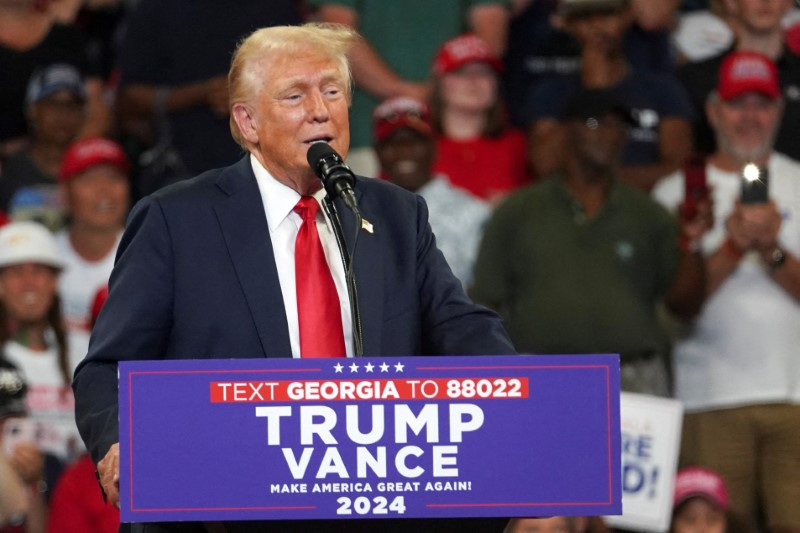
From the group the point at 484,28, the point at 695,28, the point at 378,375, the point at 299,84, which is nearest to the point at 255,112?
the point at 299,84

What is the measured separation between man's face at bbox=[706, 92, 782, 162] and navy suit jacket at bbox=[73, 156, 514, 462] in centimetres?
342

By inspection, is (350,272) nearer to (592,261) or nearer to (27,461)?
(27,461)

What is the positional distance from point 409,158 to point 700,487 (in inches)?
74.1

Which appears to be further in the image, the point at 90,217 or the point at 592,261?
the point at 90,217

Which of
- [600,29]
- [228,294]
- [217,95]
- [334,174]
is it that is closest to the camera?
[334,174]

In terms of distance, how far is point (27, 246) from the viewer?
20.8 ft

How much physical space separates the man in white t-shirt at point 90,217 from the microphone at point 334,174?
3.81 metres

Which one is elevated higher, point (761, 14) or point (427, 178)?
point (761, 14)

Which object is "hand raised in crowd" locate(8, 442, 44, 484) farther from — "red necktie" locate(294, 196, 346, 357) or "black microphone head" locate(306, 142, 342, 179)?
"black microphone head" locate(306, 142, 342, 179)

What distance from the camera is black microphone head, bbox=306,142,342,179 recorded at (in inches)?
113

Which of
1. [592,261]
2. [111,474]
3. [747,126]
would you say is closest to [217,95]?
[592,261]

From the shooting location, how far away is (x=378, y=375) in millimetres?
2572

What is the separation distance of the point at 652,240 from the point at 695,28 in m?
1.71

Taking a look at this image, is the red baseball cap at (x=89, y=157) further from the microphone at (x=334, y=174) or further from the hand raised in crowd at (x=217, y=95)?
the microphone at (x=334, y=174)
